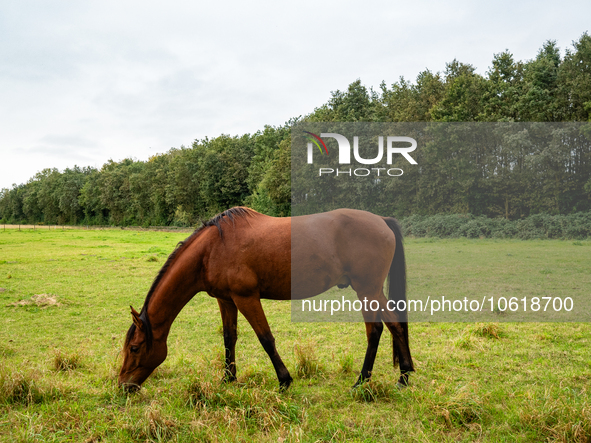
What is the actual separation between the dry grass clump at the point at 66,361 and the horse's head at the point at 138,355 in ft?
4.06

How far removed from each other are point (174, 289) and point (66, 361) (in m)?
2.06

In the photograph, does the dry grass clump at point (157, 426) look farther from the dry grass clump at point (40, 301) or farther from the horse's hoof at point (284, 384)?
the dry grass clump at point (40, 301)

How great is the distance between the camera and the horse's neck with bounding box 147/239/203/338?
4293 mm

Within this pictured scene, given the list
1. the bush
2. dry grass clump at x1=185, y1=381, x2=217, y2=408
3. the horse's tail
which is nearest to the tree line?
the bush

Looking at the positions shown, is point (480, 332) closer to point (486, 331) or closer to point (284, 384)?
point (486, 331)

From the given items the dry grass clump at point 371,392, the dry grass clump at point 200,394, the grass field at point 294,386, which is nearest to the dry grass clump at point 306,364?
the grass field at point 294,386

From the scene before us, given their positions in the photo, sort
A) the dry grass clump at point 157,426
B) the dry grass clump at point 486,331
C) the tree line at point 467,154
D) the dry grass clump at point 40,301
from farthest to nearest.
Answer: the tree line at point 467,154
the dry grass clump at point 40,301
the dry grass clump at point 486,331
the dry grass clump at point 157,426

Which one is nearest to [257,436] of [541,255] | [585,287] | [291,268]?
[291,268]

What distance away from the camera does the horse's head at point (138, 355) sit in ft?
13.6

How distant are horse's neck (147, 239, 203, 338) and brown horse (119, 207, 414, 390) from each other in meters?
0.01

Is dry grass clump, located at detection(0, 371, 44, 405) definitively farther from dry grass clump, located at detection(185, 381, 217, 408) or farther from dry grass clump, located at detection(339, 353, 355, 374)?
dry grass clump, located at detection(339, 353, 355, 374)

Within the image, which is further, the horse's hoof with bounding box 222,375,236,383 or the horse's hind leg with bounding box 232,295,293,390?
the horse's hoof with bounding box 222,375,236,383

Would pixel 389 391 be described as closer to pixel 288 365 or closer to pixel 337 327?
pixel 288 365

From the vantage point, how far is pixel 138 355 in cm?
416
